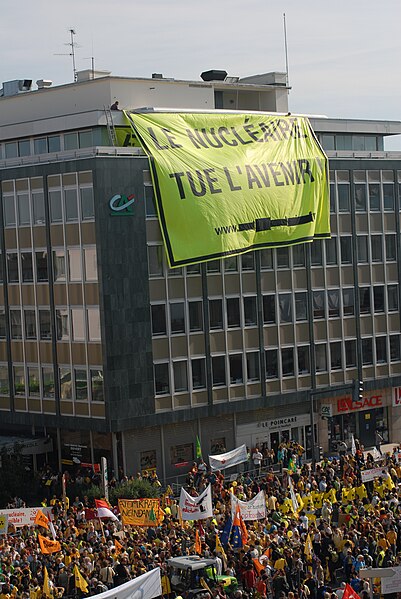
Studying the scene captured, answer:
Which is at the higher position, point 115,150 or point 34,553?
point 115,150

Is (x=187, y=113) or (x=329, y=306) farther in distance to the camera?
(x=329, y=306)

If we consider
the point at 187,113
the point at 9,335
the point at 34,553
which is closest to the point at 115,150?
the point at 187,113

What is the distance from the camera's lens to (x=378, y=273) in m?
67.4

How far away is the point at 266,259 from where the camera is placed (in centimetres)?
6250

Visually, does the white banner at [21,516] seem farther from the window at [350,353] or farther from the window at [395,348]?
the window at [395,348]

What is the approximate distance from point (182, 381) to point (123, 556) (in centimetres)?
2394

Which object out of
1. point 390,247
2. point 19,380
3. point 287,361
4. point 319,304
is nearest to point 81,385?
point 19,380

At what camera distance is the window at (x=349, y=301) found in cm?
6594

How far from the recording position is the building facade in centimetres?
5656

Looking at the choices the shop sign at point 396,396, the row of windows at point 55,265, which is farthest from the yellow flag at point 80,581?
the shop sign at point 396,396

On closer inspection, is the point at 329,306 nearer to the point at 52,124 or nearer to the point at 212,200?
the point at 212,200

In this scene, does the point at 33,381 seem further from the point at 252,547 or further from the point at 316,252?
the point at 252,547

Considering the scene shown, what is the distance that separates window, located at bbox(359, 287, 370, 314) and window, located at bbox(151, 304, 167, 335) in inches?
520

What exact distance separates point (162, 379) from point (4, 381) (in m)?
8.37
